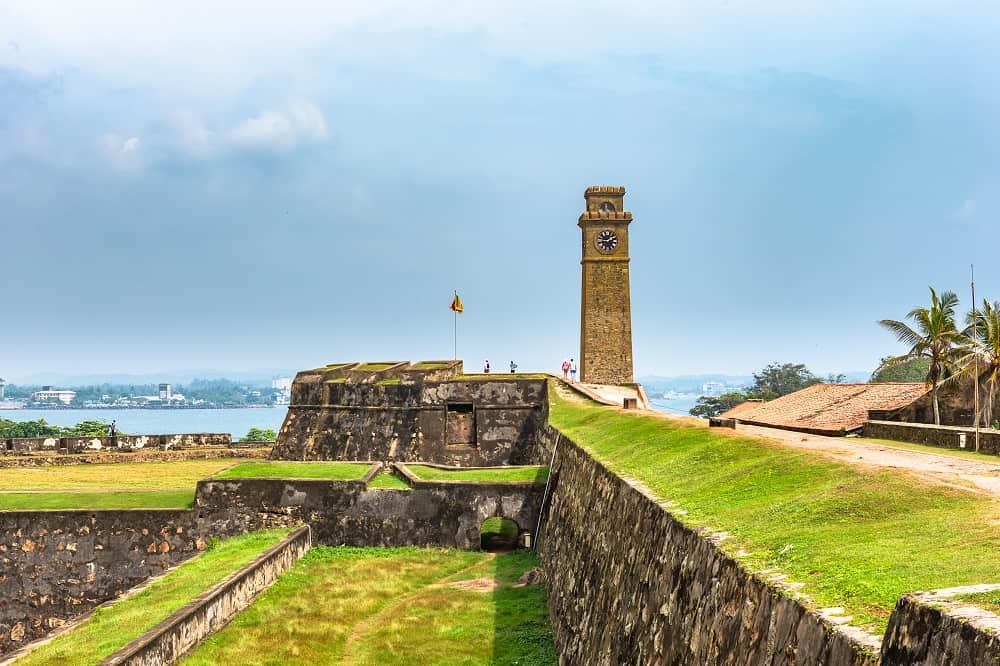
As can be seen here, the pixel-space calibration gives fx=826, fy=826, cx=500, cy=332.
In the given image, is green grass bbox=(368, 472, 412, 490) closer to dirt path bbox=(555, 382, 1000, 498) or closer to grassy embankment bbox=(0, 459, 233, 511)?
grassy embankment bbox=(0, 459, 233, 511)

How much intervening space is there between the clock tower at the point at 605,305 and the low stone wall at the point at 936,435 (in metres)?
23.6

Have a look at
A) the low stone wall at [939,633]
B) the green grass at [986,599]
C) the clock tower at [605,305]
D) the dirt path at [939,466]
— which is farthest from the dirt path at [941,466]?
the clock tower at [605,305]

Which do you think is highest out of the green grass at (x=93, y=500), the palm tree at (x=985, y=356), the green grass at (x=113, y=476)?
the palm tree at (x=985, y=356)

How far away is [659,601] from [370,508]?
47.0ft

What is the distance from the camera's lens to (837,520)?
20.1ft

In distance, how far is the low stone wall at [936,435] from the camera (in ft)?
41.8

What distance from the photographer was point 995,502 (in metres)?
5.88

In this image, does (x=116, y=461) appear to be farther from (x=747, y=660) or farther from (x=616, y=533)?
(x=747, y=660)

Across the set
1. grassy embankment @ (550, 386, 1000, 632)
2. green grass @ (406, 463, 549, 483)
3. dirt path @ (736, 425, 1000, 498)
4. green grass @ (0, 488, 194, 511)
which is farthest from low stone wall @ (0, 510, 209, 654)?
dirt path @ (736, 425, 1000, 498)

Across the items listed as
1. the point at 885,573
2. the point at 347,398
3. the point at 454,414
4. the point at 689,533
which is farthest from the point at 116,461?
the point at 885,573

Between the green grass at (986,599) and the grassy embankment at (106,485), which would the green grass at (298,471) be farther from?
the green grass at (986,599)

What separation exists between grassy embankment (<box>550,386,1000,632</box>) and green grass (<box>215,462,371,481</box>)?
1211cm

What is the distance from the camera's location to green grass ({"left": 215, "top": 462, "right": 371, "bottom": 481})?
2106 cm

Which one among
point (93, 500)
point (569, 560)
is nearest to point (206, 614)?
point (569, 560)
